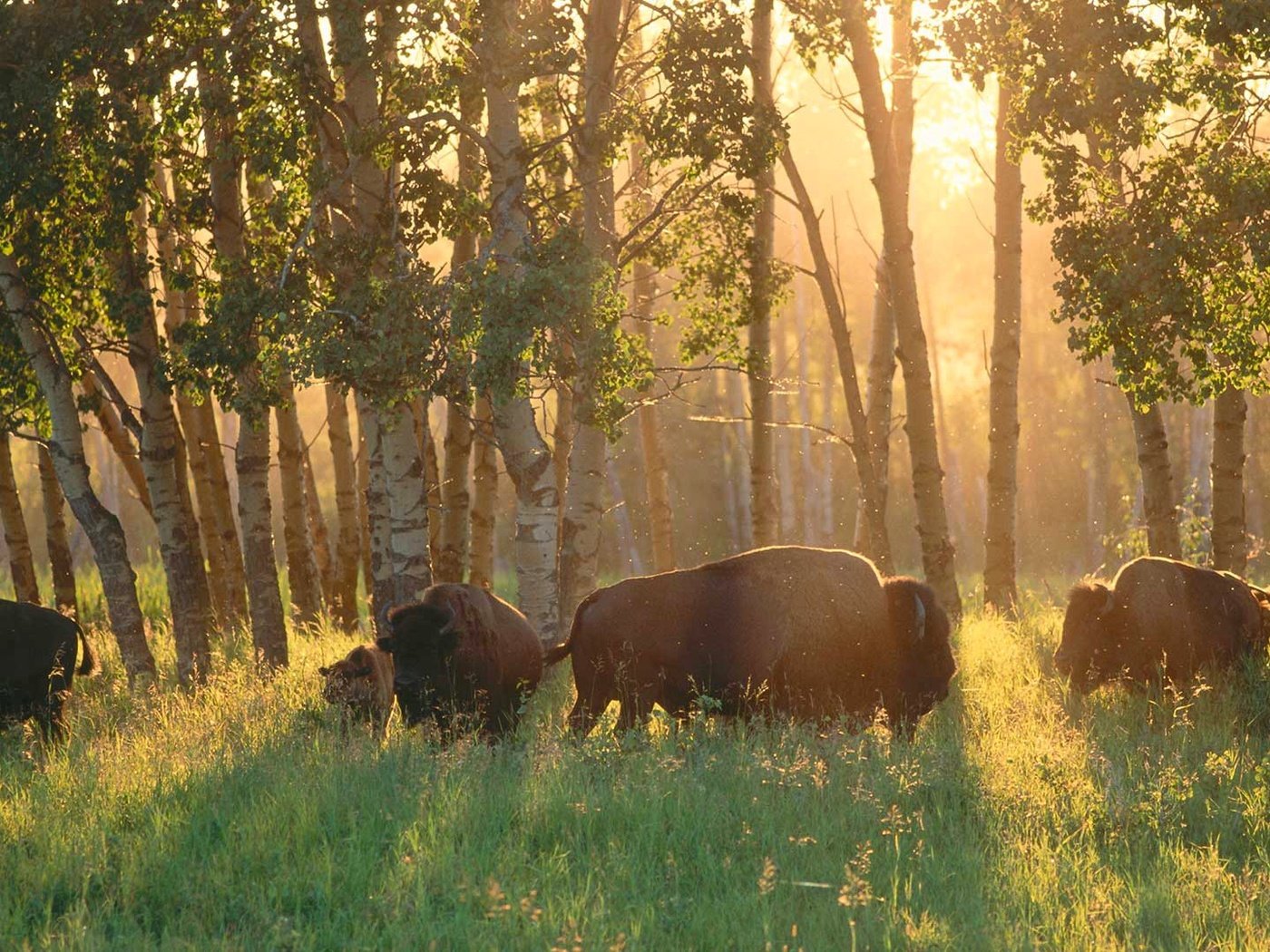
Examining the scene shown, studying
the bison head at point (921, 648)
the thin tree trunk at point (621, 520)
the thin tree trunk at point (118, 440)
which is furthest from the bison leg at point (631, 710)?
the thin tree trunk at point (621, 520)

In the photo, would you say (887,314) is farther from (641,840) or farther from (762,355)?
(641,840)

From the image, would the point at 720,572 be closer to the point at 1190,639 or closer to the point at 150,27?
the point at 1190,639

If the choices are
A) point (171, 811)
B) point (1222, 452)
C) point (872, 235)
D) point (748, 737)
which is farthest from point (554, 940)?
point (872, 235)

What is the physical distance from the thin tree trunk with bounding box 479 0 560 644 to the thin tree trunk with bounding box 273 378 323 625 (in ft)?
17.1

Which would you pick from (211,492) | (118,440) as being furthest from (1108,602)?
(118,440)

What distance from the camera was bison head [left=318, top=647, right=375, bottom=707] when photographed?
11578mm

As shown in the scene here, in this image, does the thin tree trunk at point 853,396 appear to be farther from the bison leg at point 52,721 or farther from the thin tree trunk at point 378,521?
the bison leg at point 52,721

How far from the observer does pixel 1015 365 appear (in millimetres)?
18266

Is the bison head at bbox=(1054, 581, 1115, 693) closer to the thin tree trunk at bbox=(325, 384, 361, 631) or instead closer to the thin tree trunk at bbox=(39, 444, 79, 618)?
the thin tree trunk at bbox=(325, 384, 361, 631)

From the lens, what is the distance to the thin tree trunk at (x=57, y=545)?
1936 centimetres

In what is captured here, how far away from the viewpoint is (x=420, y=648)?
1053 centimetres

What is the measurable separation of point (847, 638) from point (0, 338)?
8.79 m

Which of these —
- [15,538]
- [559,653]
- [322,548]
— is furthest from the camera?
[322,548]

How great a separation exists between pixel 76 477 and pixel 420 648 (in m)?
5.59
